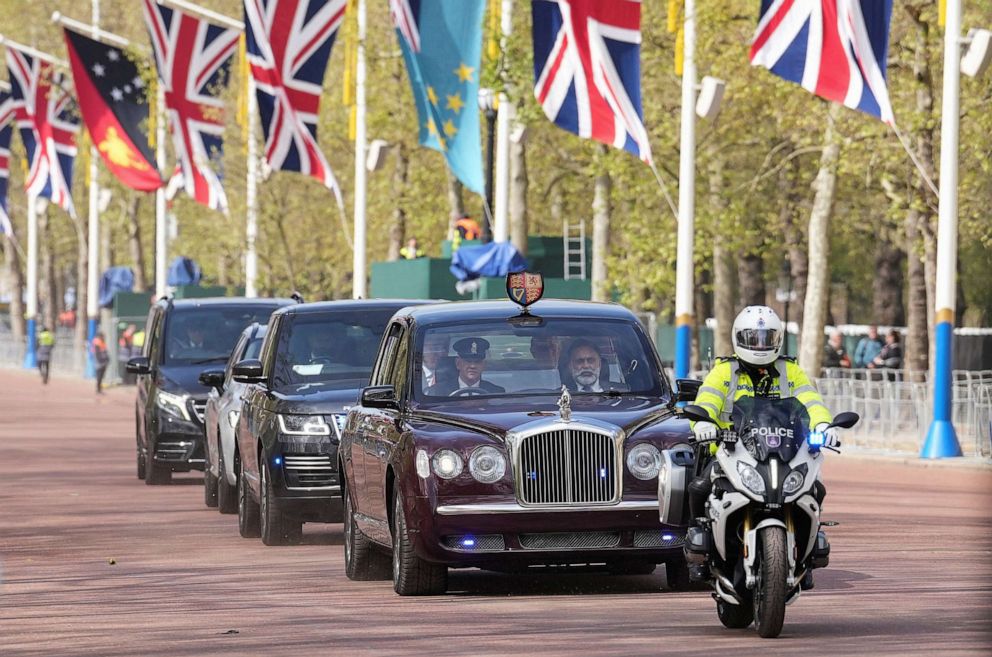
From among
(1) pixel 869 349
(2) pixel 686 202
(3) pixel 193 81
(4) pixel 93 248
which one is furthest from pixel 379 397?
(4) pixel 93 248

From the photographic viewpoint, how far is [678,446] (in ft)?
42.2

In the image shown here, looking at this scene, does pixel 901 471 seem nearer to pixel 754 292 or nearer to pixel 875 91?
pixel 875 91

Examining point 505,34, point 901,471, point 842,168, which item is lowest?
point 901,471

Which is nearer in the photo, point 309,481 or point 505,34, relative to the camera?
point 309,481

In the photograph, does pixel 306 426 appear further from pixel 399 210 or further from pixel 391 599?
pixel 399 210

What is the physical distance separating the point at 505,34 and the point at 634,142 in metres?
9.88

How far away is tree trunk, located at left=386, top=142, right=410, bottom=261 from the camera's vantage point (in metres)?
59.5

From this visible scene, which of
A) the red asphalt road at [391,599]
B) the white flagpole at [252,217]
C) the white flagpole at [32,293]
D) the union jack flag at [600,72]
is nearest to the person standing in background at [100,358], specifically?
the white flagpole at [252,217]

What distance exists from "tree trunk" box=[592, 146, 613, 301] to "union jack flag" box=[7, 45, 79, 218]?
16651 mm

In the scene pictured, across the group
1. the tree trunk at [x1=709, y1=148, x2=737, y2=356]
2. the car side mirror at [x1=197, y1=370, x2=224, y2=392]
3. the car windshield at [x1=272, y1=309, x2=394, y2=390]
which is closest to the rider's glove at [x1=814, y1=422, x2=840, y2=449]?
the car windshield at [x1=272, y1=309, x2=394, y2=390]

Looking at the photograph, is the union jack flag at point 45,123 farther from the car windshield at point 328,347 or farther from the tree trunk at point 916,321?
the car windshield at point 328,347

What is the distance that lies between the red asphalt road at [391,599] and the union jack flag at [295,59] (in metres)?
18.4

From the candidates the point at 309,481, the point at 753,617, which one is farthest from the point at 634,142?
the point at 753,617

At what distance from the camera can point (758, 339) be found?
11375 mm
